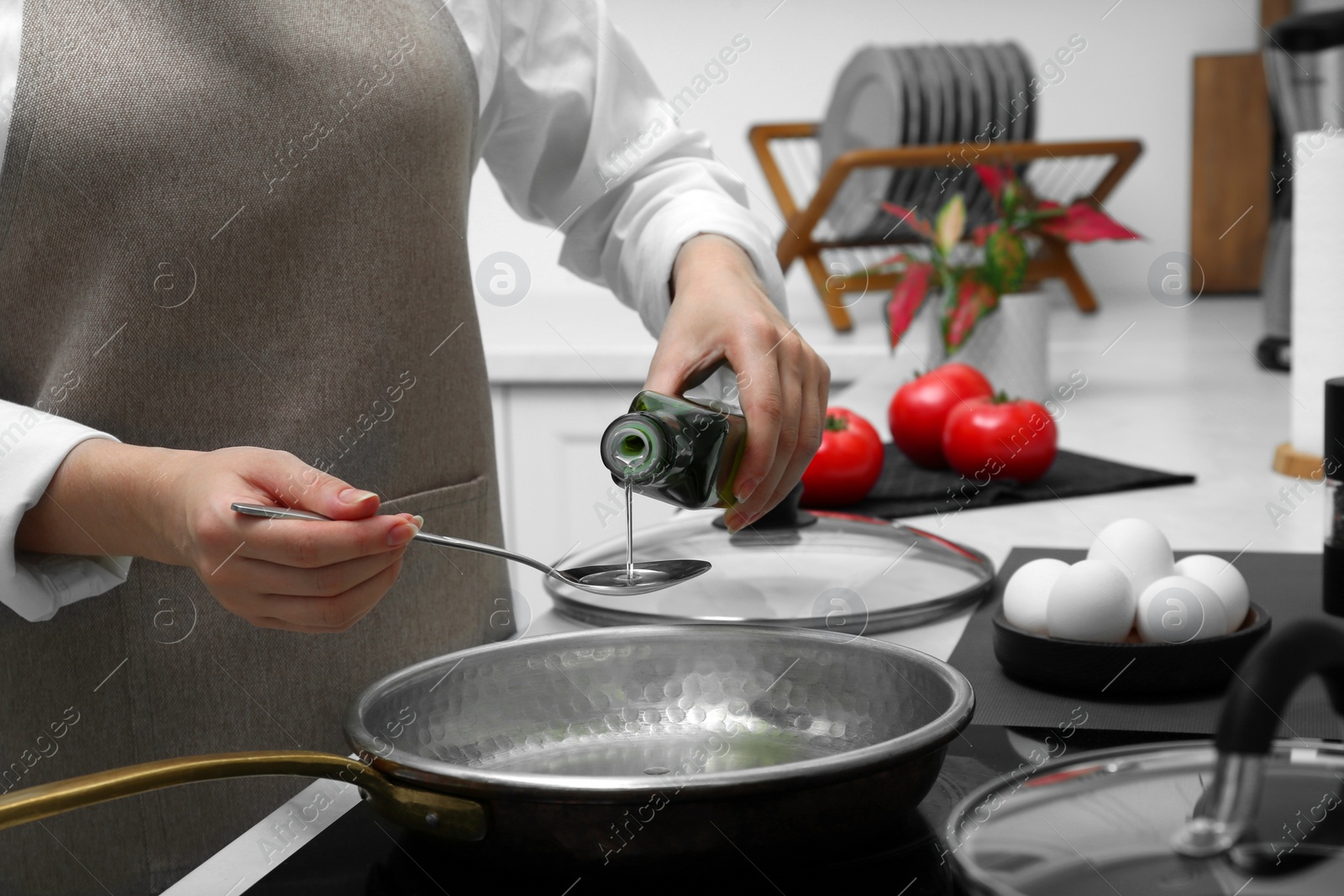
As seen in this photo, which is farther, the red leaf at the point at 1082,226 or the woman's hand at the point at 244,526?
the red leaf at the point at 1082,226

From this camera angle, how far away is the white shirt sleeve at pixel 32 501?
534 millimetres

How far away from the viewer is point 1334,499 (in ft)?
2.30

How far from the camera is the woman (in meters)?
0.61

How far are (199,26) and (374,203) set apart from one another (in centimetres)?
12

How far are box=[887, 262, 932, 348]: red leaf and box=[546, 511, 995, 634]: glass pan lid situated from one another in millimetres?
621

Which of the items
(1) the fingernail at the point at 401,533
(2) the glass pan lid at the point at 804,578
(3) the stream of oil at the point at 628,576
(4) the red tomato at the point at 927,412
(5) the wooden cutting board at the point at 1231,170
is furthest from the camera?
(5) the wooden cutting board at the point at 1231,170

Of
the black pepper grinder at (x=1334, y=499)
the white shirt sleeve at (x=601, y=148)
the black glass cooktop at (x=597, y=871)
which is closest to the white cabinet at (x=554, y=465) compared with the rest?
the white shirt sleeve at (x=601, y=148)

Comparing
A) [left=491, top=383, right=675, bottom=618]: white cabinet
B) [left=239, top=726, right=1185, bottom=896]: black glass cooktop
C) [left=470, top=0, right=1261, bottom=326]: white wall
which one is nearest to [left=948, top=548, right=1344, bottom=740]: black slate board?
[left=239, top=726, right=1185, bottom=896]: black glass cooktop

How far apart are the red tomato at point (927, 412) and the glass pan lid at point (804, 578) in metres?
0.34

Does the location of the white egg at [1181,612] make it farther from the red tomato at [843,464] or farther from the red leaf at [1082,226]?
the red leaf at [1082,226]

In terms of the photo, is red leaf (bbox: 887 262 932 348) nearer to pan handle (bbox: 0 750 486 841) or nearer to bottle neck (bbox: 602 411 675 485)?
bottle neck (bbox: 602 411 675 485)

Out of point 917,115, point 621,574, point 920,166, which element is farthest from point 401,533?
point 917,115

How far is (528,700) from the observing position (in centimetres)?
51

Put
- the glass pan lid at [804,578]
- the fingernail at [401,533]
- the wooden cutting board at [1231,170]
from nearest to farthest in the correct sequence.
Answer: the fingernail at [401,533] → the glass pan lid at [804,578] → the wooden cutting board at [1231,170]
